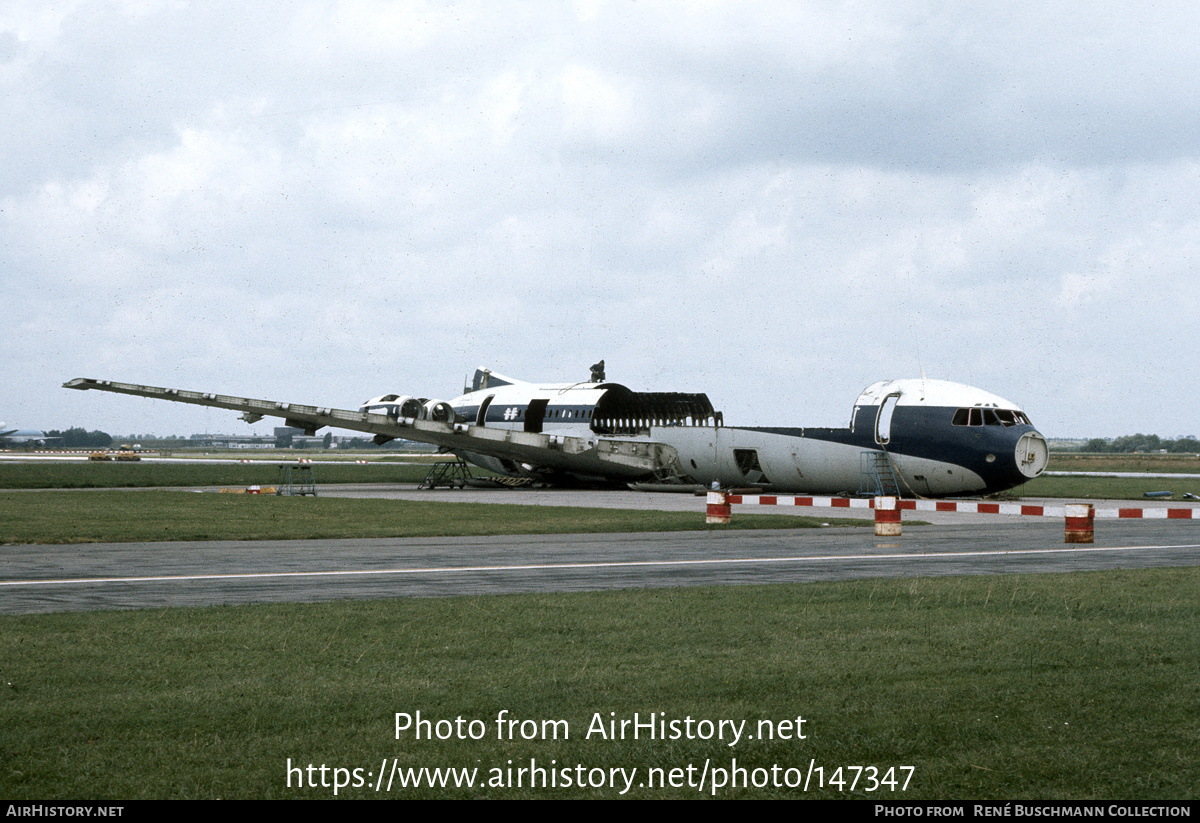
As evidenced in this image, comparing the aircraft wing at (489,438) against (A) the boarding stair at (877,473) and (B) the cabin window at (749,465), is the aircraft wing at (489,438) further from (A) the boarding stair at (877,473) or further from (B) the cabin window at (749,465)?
(A) the boarding stair at (877,473)

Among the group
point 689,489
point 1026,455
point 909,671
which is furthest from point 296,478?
point 909,671

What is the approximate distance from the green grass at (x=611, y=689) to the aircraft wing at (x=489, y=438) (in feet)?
105

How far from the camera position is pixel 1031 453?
36.4 metres

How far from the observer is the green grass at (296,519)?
24.1 meters

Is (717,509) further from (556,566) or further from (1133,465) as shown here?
(1133,465)

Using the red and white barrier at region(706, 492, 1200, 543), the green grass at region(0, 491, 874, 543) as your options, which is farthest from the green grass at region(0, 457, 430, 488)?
the red and white barrier at region(706, 492, 1200, 543)

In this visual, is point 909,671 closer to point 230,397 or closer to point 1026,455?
point 1026,455

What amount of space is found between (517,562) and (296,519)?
36.7 ft

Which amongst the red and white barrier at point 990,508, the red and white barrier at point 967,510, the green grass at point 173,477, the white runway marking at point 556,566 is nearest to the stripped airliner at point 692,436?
the green grass at point 173,477

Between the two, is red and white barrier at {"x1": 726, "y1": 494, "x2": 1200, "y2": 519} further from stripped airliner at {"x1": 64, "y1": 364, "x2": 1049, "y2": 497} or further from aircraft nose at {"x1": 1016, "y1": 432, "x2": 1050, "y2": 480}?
stripped airliner at {"x1": 64, "y1": 364, "x2": 1049, "y2": 497}

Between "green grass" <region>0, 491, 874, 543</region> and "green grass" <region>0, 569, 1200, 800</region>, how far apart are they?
11619 millimetres

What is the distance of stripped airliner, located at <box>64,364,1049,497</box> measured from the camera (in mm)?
36938
